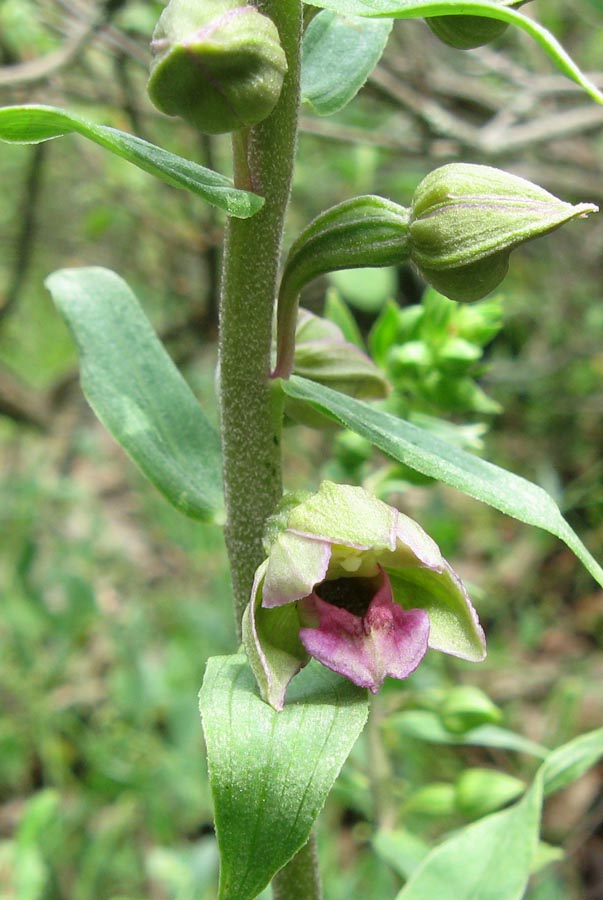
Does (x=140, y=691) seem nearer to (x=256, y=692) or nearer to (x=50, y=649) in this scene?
(x=50, y=649)

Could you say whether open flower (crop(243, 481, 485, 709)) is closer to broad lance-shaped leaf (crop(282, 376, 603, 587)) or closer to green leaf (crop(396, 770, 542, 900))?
broad lance-shaped leaf (crop(282, 376, 603, 587))

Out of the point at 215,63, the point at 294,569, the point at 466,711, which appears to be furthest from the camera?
the point at 466,711

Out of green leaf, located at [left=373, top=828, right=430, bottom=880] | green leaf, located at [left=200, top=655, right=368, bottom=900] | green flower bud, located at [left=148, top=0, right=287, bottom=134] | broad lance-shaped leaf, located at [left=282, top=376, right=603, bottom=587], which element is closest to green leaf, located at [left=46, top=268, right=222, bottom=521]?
broad lance-shaped leaf, located at [left=282, top=376, right=603, bottom=587]

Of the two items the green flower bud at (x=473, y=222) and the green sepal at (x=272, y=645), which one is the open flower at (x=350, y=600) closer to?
the green sepal at (x=272, y=645)

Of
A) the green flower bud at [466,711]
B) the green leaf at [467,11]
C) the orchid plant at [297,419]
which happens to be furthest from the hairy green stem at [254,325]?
the green flower bud at [466,711]

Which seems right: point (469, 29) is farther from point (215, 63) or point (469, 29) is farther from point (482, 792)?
point (482, 792)

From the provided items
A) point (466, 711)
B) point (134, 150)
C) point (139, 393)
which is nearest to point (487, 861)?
point (466, 711)

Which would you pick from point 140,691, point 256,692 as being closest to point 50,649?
point 140,691
